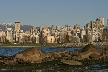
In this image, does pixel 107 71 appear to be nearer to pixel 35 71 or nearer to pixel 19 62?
pixel 35 71

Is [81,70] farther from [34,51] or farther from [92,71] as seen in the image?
[34,51]

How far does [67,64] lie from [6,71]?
785 centimetres

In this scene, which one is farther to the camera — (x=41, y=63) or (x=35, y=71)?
(x=41, y=63)

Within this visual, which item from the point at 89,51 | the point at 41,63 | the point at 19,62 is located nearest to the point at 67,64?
the point at 41,63

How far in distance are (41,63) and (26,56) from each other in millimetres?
1953

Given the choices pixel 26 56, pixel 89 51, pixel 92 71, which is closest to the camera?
pixel 92 71

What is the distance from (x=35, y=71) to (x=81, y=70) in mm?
4272

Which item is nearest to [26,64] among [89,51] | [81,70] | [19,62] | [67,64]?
[19,62]

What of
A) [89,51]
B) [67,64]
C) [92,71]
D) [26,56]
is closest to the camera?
[92,71]

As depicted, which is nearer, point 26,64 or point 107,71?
point 107,71

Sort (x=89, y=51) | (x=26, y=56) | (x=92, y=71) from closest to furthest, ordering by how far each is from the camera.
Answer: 1. (x=92, y=71)
2. (x=26, y=56)
3. (x=89, y=51)

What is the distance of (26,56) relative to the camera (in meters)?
37.7

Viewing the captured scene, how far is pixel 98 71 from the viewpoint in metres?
30.0

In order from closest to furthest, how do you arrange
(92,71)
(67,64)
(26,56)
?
(92,71)
(67,64)
(26,56)
